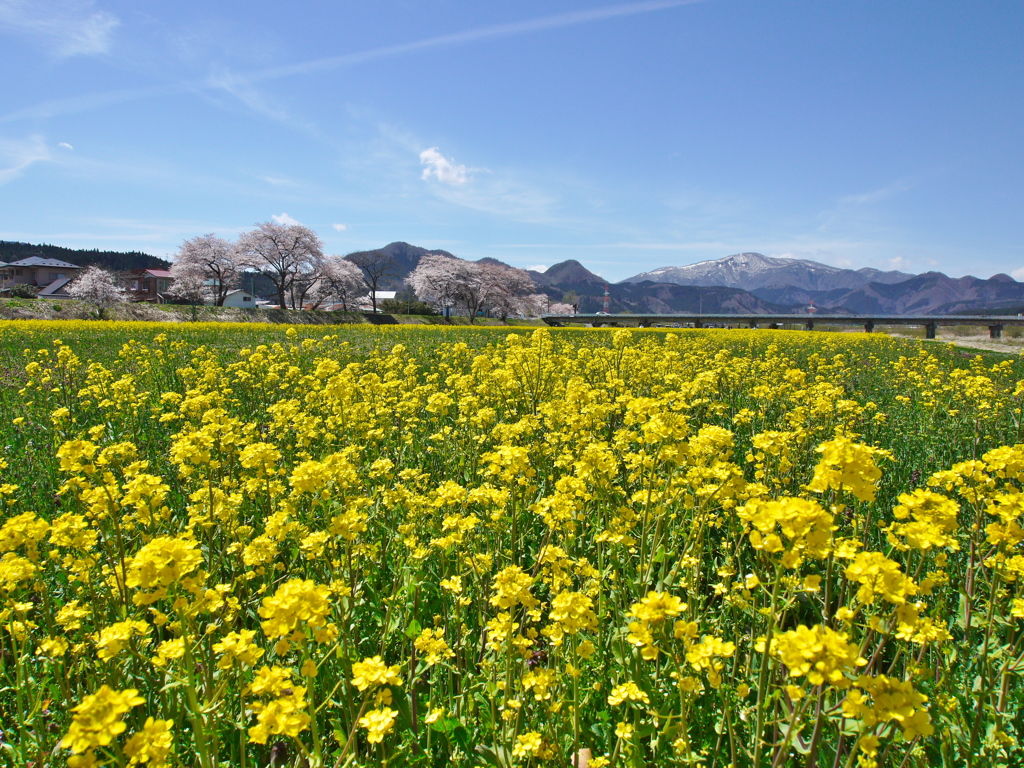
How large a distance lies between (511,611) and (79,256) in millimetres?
152609

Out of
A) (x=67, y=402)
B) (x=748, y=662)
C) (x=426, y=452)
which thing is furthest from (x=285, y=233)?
(x=748, y=662)

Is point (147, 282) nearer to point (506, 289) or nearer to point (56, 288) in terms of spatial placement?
point (56, 288)

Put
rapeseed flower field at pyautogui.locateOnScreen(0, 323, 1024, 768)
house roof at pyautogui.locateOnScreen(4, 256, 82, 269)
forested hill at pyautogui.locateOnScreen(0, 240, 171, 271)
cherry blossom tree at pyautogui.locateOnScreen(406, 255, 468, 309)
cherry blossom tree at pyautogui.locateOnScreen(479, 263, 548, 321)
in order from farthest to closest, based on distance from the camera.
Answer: forested hill at pyautogui.locateOnScreen(0, 240, 171, 271)
house roof at pyautogui.locateOnScreen(4, 256, 82, 269)
cherry blossom tree at pyautogui.locateOnScreen(479, 263, 548, 321)
cherry blossom tree at pyautogui.locateOnScreen(406, 255, 468, 309)
rapeseed flower field at pyautogui.locateOnScreen(0, 323, 1024, 768)

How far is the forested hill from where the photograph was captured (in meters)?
112

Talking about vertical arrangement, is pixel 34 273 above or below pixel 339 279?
above

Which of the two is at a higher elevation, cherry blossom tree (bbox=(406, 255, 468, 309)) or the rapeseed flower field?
cherry blossom tree (bbox=(406, 255, 468, 309))

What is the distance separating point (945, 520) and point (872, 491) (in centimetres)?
62

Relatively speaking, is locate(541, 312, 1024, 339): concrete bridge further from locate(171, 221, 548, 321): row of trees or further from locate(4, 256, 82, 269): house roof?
locate(4, 256, 82, 269): house roof

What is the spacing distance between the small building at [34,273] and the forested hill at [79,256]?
31.8ft

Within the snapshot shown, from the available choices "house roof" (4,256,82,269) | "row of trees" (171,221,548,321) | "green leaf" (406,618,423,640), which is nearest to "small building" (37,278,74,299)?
"house roof" (4,256,82,269)

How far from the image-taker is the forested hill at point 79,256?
111938 mm

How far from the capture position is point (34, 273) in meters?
97.7

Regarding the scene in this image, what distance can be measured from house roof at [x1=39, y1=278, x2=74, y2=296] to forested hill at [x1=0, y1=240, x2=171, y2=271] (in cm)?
1260

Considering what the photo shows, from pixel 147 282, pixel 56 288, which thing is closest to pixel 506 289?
pixel 147 282
